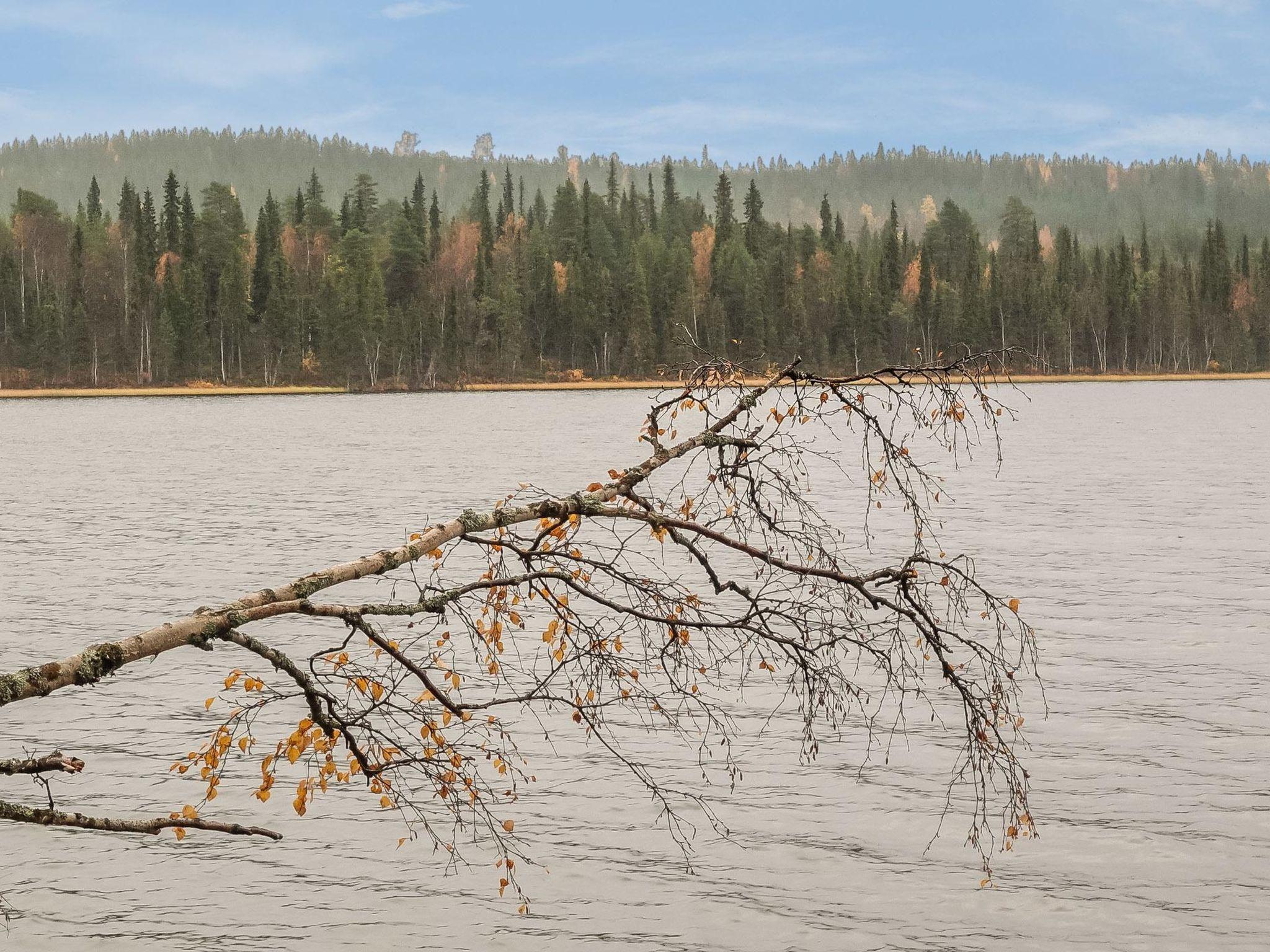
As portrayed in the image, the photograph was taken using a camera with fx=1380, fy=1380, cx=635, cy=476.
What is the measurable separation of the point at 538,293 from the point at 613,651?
141 meters

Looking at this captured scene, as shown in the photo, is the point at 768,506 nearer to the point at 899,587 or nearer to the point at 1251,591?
the point at 899,587

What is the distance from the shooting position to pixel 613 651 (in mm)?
12289

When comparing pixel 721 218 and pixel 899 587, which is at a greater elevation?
pixel 721 218

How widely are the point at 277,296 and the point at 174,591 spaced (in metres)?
119

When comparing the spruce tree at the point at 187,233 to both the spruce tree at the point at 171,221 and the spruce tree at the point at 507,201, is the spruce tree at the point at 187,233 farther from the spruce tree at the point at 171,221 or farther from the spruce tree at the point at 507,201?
the spruce tree at the point at 507,201

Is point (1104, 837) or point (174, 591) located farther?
point (174, 591)

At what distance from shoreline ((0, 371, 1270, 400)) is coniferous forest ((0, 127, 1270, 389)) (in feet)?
4.50

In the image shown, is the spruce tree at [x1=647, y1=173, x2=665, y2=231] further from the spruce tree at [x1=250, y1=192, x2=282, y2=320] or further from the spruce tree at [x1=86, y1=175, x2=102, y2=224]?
the spruce tree at [x1=86, y1=175, x2=102, y2=224]

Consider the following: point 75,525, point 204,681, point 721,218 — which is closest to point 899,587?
point 204,681

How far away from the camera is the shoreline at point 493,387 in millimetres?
131125

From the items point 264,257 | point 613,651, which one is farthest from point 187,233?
point 613,651

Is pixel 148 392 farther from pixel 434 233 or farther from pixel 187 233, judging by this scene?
pixel 434 233

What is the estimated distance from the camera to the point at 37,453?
192 ft

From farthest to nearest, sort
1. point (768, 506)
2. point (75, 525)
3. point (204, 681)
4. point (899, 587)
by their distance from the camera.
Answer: point (75, 525), point (204, 681), point (768, 506), point (899, 587)
